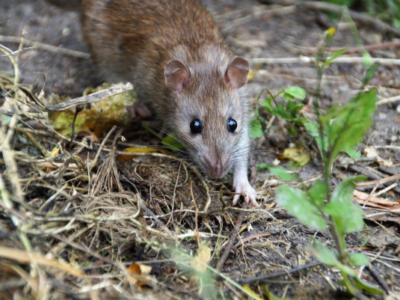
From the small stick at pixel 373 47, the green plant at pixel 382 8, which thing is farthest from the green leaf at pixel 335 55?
the green plant at pixel 382 8

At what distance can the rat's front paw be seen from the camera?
3.66 m

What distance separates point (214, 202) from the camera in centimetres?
369

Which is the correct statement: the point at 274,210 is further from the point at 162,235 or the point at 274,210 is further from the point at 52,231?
the point at 52,231

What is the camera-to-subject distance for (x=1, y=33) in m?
5.43

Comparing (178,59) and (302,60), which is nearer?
(178,59)

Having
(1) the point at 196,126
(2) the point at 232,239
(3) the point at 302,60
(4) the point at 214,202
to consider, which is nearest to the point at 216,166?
(4) the point at 214,202

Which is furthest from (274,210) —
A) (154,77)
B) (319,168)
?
(154,77)

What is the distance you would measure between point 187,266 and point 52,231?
991mm

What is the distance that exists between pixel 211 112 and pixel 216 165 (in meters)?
0.60

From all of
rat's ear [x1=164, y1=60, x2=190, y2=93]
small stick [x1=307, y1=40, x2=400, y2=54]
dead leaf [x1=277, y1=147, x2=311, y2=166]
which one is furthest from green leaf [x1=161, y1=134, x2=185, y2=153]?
small stick [x1=307, y1=40, x2=400, y2=54]

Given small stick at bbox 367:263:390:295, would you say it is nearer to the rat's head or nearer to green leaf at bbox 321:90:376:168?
green leaf at bbox 321:90:376:168

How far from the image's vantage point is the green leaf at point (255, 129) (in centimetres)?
426

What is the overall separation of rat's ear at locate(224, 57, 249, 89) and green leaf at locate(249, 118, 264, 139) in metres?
0.45

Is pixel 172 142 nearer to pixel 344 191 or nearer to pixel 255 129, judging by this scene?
pixel 255 129
